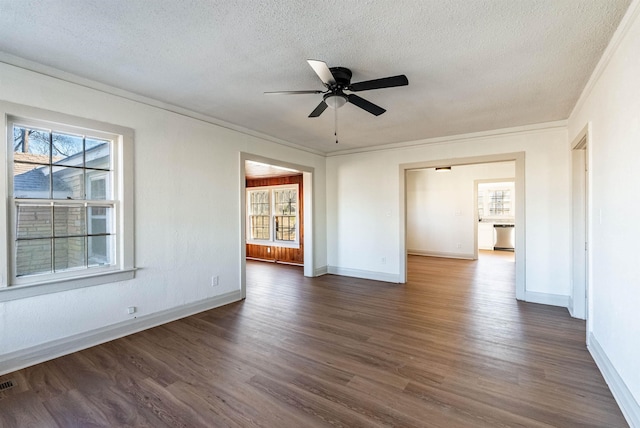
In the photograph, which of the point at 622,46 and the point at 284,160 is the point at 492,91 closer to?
the point at 622,46

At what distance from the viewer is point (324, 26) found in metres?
2.12

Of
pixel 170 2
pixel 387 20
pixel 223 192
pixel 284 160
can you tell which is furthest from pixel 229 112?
pixel 387 20

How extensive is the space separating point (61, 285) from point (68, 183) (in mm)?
987

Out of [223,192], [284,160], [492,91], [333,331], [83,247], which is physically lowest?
[333,331]

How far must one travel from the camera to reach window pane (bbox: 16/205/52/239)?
2.66 meters

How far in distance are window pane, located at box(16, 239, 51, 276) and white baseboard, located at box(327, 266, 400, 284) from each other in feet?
15.6

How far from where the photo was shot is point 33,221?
8.97ft

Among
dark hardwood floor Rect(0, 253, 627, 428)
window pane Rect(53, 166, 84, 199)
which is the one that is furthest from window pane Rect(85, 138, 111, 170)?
dark hardwood floor Rect(0, 253, 627, 428)

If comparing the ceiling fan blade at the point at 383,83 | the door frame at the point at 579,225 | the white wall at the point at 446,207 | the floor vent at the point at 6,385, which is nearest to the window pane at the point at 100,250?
the floor vent at the point at 6,385

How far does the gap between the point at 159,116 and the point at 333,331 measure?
3.27m

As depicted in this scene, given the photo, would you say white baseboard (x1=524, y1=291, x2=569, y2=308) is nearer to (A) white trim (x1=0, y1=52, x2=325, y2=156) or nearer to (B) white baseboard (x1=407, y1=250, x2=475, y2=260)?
(B) white baseboard (x1=407, y1=250, x2=475, y2=260)

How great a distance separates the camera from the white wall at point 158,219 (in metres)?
2.68

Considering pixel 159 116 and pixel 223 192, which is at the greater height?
pixel 159 116

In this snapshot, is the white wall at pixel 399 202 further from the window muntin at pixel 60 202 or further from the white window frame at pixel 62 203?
the window muntin at pixel 60 202
